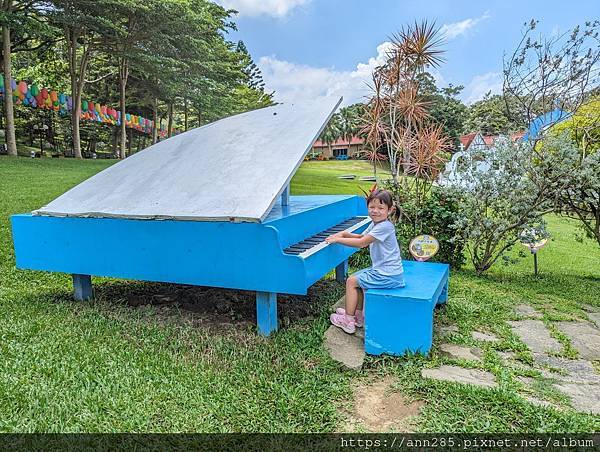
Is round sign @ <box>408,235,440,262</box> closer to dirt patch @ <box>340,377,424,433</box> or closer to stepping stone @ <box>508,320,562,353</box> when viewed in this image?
stepping stone @ <box>508,320,562,353</box>

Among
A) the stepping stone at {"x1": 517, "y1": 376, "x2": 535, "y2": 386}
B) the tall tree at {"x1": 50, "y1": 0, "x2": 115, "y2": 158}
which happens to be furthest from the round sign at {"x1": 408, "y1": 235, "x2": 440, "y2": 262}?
the tall tree at {"x1": 50, "y1": 0, "x2": 115, "y2": 158}

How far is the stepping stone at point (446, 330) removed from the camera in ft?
11.6

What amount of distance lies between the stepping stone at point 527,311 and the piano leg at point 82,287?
14.1ft

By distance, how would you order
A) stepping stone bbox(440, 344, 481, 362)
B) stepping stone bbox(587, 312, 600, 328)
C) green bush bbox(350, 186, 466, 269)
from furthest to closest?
green bush bbox(350, 186, 466, 269), stepping stone bbox(587, 312, 600, 328), stepping stone bbox(440, 344, 481, 362)

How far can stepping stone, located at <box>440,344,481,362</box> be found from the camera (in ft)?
10.0

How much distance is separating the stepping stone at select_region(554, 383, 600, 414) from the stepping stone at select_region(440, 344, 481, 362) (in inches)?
21.3

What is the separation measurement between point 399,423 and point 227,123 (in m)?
3.54

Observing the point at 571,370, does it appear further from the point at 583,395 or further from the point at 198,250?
the point at 198,250

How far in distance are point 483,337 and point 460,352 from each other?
1.64ft

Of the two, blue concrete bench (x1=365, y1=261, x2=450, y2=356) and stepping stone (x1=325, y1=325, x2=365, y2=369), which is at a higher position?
blue concrete bench (x1=365, y1=261, x2=450, y2=356)

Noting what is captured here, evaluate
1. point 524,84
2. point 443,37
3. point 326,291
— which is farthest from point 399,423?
point 524,84

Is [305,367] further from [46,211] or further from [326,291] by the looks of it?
[46,211]

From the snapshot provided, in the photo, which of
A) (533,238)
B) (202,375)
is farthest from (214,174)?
(533,238)

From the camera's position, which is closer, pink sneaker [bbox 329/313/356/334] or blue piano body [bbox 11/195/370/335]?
blue piano body [bbox 11/195/370/335]
